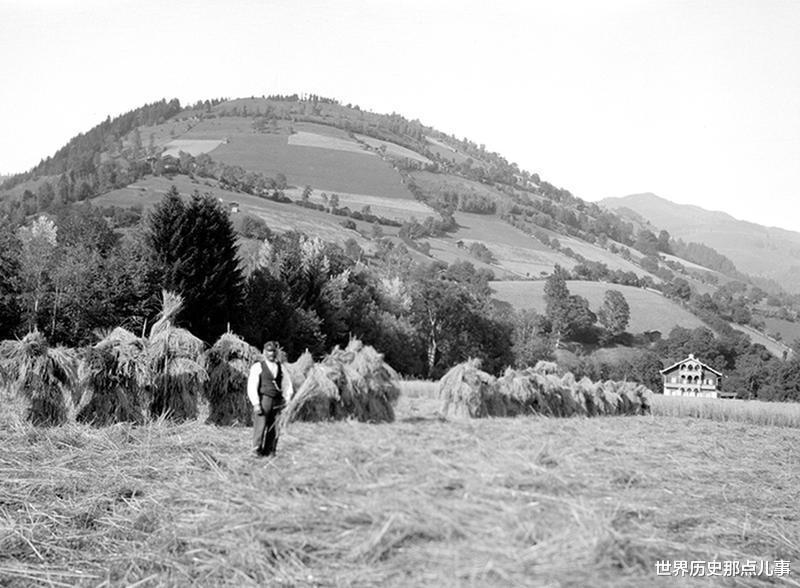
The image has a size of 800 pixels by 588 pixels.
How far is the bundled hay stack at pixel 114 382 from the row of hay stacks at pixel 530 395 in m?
9.69

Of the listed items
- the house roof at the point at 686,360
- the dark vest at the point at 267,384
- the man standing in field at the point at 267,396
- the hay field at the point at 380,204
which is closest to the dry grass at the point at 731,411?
the man standing in field at the point at 267,396

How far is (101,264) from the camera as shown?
35.8 m

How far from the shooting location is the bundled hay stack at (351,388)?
1520cm

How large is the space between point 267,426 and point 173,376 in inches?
220

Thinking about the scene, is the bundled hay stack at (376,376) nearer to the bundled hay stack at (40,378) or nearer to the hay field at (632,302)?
the bundled hay stack at (40,378)

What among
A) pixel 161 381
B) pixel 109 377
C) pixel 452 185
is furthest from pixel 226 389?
pixel 452 185

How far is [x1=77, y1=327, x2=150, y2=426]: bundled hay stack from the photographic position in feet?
40.4

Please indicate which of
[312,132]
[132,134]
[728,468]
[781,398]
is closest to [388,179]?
[312,132]

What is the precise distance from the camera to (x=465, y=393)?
67.0ft

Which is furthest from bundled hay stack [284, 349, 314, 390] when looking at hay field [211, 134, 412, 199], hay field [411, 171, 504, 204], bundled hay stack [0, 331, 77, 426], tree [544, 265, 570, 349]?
hay field [411, 171, 504, 204]

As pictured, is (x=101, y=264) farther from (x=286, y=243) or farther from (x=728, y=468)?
(x=728, y=468)

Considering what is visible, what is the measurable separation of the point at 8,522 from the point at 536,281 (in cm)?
9478

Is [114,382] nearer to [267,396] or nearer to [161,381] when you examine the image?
[161,381]

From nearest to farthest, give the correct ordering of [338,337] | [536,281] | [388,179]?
[338,337]
[536,281]
[388,179]
